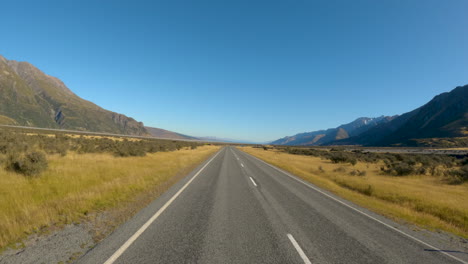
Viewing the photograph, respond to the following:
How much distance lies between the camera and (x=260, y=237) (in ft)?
16.4

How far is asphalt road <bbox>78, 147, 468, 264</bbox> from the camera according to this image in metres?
4.05

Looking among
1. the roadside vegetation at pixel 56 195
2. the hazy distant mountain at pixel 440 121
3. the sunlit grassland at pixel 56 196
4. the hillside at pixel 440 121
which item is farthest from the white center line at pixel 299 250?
the hazy distant mountain at pixel 440 121

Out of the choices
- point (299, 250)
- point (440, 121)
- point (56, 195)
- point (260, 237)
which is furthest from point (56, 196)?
point (440, 121)

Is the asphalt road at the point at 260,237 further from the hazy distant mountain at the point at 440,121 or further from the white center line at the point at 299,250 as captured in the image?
the hazy distant mountain at the point at 440,121

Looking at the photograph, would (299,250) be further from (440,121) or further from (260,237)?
(440,121)

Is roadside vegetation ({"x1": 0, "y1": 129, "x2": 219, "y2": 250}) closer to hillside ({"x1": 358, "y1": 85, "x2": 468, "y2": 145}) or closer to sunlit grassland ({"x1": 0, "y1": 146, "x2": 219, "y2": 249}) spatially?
sunlit grassland ({"x1": 0, "y1": 146, "x2": 219, "y2": 249})

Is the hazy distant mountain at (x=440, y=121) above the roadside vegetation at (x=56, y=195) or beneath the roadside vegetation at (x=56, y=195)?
above

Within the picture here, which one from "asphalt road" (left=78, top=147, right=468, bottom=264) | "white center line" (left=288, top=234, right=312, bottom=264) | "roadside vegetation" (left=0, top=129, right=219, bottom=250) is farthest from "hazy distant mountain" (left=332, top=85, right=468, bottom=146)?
"roadside vegetation" (left=0, top=129, right=219, bottom=250)

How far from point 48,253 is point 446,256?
331 inches

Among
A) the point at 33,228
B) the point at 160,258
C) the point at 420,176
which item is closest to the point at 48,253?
the point at 33,228

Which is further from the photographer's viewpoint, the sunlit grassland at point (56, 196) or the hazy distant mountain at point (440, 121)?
the hazy distant mountain at point (440, 121)

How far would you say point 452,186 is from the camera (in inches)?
596

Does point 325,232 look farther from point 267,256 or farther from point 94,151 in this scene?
point 94,151

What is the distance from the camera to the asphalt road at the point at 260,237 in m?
4.05
